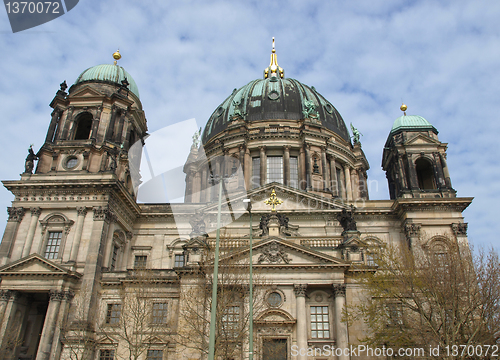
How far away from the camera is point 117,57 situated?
43.7 meters

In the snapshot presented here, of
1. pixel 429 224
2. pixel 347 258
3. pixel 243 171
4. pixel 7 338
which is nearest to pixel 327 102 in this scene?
pixel 243 171

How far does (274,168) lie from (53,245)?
24998mm

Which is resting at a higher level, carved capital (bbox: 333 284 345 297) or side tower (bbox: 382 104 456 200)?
side tower (bbox: 382 104 456 200)

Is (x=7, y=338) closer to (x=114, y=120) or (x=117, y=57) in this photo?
(x=114, y=120)

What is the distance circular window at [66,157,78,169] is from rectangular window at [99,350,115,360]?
1552 cm

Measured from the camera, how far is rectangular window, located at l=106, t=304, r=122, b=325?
101 feet

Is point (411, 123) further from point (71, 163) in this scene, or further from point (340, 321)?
point (71, 163)

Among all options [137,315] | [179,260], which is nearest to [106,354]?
[137,315]

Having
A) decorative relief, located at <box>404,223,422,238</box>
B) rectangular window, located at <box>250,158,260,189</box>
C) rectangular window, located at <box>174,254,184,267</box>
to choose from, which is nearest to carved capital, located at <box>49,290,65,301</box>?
rectangular window, located at <box>174,254,184,267</box>

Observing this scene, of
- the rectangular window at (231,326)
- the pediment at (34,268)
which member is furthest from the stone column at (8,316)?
the rectangular window at (231,326)

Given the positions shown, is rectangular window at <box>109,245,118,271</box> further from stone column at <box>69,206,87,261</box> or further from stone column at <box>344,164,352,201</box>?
A: stone column at <box>344,164,352,201</box>

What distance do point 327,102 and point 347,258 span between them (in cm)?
3414

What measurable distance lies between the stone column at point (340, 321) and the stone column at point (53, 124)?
90.8 feet

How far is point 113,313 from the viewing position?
31.1m
